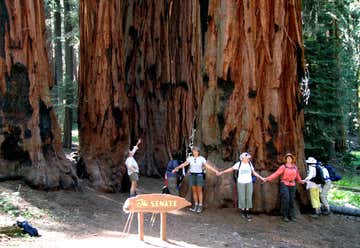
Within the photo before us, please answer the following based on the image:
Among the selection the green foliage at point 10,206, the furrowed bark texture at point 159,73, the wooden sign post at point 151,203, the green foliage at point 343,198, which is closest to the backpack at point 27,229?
the green foliage at point 10,206

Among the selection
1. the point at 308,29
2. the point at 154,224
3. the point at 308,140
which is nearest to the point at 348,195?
the point at 308,140

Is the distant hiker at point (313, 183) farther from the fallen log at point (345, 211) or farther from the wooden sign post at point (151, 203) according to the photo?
the wooden sign post at point (151, 203)

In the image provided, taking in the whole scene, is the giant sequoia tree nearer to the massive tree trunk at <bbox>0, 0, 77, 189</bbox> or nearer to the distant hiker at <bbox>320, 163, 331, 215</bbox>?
A: the distant hiker at <bbox>320, 163, 331, 215</bbox>

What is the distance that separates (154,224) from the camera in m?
9.51

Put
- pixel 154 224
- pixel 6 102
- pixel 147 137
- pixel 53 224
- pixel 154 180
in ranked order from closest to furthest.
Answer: pixel 53 224
pixel 154 224
pixel 6 102
pixel 154 180
pixel 147 137

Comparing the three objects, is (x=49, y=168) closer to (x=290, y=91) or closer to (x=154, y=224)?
(x=154, y=224)

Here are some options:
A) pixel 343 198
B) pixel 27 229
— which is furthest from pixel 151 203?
pixel 343 198

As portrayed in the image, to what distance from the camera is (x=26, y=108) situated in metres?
10.7

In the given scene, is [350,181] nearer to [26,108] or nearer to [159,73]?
[159,73]

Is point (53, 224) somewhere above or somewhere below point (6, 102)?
below

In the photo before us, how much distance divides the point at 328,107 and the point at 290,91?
7446 millimetres

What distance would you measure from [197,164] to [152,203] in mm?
3488

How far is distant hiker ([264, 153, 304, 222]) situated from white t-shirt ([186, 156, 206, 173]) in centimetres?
135

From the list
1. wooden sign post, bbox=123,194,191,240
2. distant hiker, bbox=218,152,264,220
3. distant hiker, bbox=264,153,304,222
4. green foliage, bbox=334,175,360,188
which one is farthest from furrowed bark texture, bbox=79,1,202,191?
wooden sign post, bbox=123,194,191,240
